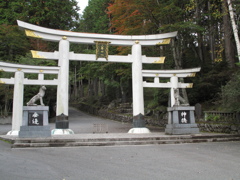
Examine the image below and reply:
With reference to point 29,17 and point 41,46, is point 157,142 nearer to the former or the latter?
point 41,46

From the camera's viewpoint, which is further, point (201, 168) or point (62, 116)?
point (62, 116)

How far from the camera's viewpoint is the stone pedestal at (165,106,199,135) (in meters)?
11.0

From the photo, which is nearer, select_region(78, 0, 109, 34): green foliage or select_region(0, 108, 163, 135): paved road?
select_region(0, 108, 163, 135): paved road

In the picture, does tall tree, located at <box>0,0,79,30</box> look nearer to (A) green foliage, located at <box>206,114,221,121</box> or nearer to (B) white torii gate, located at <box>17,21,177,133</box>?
(B) white torii gate, located at <box>17,21,177,133</box>

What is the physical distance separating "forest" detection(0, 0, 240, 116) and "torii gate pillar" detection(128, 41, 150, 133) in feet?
9.28

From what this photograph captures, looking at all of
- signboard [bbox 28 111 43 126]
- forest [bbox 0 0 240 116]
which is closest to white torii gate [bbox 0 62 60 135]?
signboard [bbox 28 111 43 126]

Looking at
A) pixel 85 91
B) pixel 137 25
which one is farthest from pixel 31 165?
pixel 85 91

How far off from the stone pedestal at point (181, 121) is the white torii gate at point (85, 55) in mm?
2043

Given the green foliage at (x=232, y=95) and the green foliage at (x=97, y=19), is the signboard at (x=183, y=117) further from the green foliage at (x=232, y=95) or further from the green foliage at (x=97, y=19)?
the green foliage at (x=97, y=19)

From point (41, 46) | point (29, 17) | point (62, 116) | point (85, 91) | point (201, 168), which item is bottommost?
point (201, 168)

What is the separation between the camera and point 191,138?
32.7 feet

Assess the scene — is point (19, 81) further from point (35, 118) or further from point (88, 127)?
point (88, 127)

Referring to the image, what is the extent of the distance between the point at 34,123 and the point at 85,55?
500 cm

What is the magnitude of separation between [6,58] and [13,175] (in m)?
21.8
